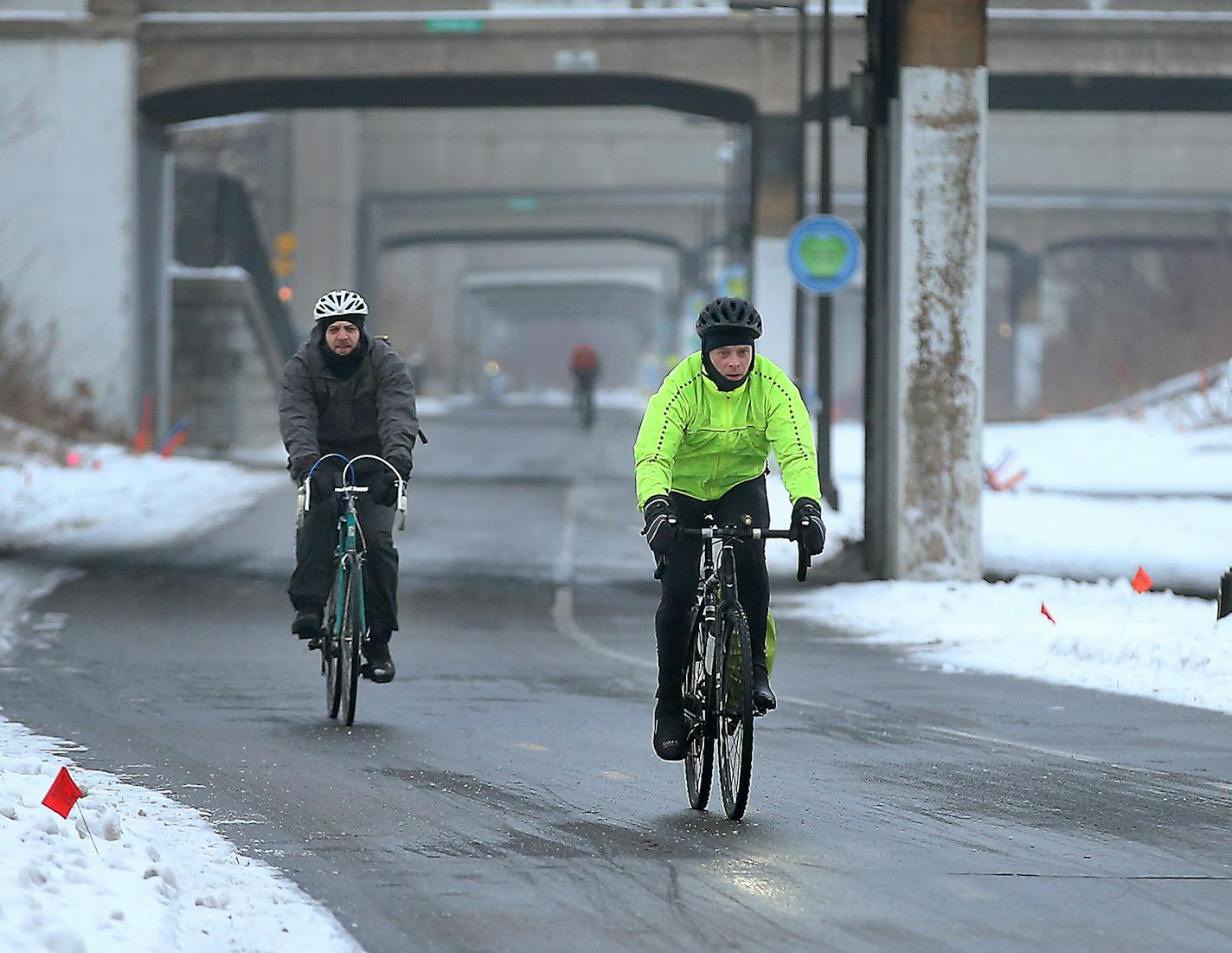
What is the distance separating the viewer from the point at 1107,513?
25078 mm

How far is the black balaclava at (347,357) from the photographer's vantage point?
35.4 feet

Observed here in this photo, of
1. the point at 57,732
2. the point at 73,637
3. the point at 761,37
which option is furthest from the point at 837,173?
the point at 57,732

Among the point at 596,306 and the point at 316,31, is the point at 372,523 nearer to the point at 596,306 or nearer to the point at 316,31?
the point at 316,31

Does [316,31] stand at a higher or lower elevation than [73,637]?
higher

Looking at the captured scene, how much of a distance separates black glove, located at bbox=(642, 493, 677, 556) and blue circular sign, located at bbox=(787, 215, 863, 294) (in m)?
15.3

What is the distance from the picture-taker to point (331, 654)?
1057cm

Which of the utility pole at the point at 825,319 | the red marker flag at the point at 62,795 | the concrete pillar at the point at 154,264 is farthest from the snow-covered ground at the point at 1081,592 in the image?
the concrete pillar at the point at 154,264

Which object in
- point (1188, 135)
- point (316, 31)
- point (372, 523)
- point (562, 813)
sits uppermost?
point (1188, 135)

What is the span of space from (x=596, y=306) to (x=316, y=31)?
355ft

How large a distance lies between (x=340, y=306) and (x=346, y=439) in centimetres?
66

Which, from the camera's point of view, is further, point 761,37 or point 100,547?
point 761,37

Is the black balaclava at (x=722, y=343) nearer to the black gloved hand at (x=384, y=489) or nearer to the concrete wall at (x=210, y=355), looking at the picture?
the black gloved hand at (x=384, y=489)

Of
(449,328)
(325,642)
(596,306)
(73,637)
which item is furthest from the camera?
(596,306)

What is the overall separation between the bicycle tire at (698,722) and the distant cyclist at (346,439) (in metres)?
2.62
